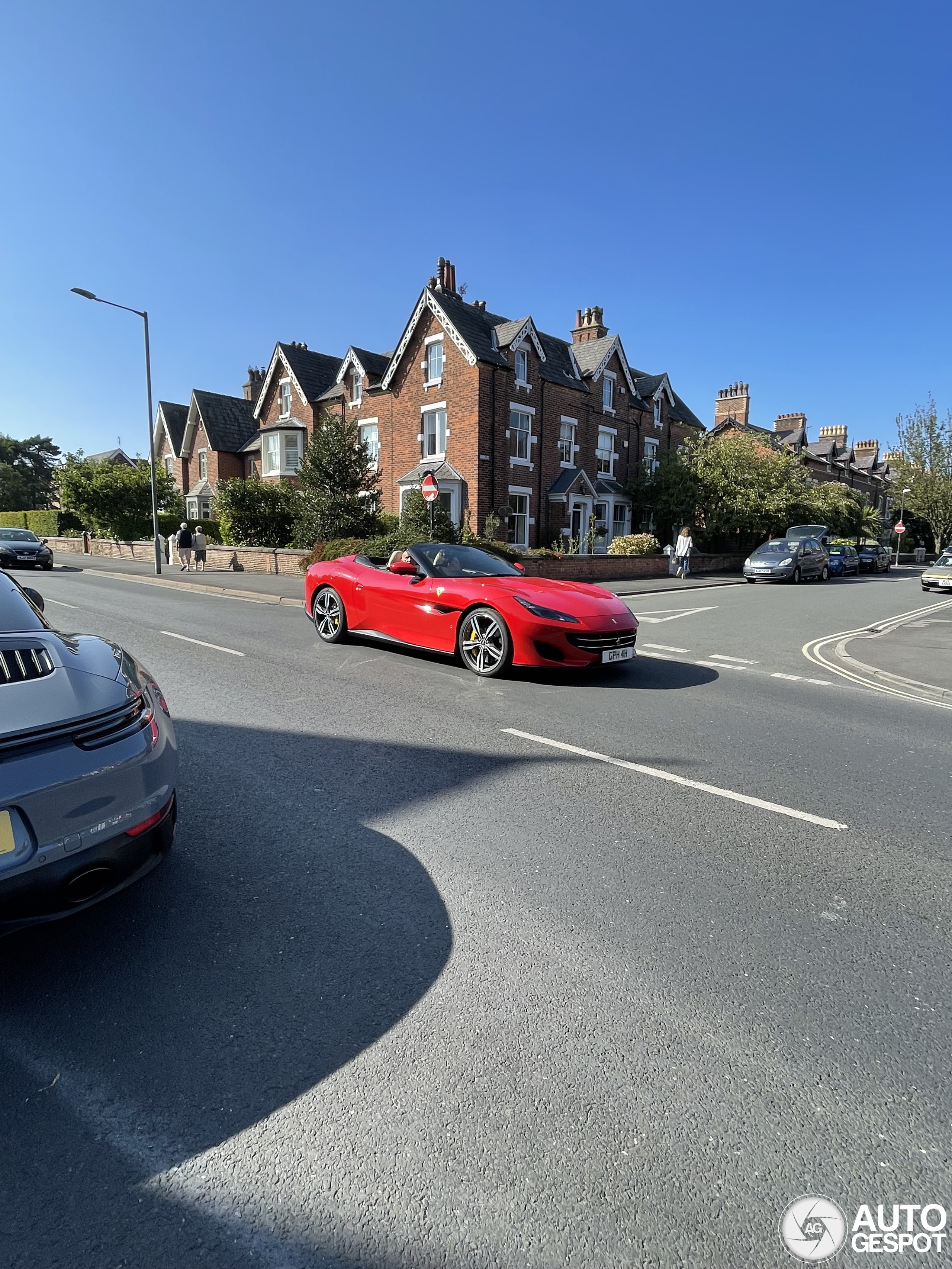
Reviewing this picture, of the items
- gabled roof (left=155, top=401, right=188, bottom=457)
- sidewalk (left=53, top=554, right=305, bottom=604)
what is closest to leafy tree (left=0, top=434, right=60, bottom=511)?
gabled roof (left=155, top=401, right=188, bottom=457)

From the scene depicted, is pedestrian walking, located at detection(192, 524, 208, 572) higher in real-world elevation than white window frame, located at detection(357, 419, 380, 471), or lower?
lower

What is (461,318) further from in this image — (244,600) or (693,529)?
(244,600)

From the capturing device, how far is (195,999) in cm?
229

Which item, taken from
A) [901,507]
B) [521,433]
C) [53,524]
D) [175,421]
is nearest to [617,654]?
[521,433]

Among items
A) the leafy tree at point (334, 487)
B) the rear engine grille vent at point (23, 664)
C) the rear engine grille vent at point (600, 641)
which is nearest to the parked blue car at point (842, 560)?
the leafy tree at point (334, 487)

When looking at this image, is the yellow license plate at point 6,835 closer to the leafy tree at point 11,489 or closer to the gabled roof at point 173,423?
the gabled roof at point 173,423

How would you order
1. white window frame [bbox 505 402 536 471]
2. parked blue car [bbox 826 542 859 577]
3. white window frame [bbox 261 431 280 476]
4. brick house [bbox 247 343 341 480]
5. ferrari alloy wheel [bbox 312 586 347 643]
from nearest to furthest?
1. ferrari alloy wheel [bbox 312 586 347 643]
2. white window frame [bbox 505 402 536 471]
3. parked blue car [bbox 826 542 859 577]
4. brick house [bbox 247 343 341 480]
5. white window frame [bbox 261 431 280 476]

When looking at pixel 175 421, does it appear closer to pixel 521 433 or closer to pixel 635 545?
pixel 521 433

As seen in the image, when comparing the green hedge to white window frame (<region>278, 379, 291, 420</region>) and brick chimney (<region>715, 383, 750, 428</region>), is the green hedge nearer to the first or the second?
white window frame (<region>278, 379, 291, 420</region>)

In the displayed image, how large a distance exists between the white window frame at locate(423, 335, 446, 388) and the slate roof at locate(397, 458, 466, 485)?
3221 mm

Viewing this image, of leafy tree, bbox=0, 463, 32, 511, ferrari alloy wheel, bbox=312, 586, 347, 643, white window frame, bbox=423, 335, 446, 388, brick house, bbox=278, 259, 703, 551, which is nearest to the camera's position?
ferrari alloy wheel, bbox=312, 586, 347, 643

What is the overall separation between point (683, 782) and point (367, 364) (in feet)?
102

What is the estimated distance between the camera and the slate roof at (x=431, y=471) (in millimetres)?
27172

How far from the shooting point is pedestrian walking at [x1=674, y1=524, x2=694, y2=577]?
24125mm
